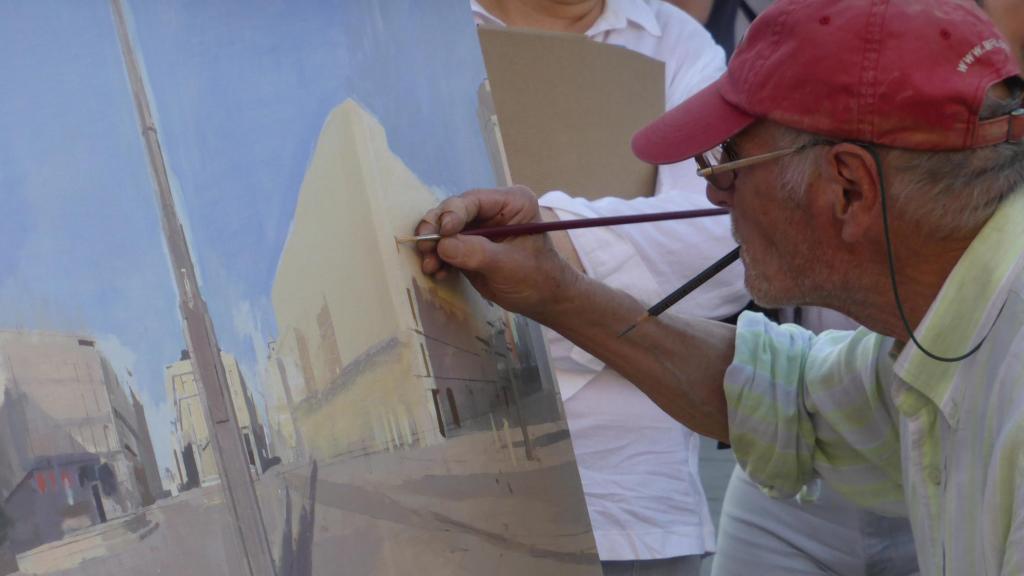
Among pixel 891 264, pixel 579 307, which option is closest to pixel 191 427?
pixel 579 307

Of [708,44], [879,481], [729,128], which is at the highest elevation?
[708,44]

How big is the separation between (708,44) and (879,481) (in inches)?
27.7

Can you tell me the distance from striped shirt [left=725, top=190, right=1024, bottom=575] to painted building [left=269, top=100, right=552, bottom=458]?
394 mm

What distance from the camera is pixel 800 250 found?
130 cm

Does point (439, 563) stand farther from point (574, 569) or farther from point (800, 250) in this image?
point (800, 250)

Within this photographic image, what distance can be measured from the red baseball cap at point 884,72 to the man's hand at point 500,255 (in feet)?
0.94

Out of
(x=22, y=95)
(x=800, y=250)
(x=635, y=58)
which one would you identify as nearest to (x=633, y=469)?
(x=800, y=250)

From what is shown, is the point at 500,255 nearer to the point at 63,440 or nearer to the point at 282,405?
the point at 282,405

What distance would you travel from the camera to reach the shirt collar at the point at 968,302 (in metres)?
1.16

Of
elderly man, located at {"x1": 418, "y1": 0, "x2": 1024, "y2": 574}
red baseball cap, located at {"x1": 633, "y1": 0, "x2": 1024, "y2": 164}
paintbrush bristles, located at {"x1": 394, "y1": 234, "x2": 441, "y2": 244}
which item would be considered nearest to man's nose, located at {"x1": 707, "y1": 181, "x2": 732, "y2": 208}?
elderly man, located at {"x1": 418, "y1": 0, "x2": 1024, "y2": 574}

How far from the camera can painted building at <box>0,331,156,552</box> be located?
88 centimetres

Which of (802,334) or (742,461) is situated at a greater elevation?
(802,334)

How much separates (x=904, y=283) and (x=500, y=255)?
0.43m

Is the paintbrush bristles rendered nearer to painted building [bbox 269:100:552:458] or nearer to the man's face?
painted building [bbox 269:100:552:458]
